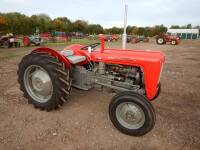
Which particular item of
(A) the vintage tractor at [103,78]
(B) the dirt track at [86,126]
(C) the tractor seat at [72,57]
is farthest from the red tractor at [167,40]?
(C) the tractor seat at [72,57]

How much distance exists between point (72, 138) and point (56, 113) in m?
1.00

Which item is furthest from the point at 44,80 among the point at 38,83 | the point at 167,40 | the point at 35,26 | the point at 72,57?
the point at 35,26

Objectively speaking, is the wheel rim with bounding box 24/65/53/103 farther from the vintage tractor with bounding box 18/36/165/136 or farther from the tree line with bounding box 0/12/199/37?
the tree line with bounding box 0/12/199/37

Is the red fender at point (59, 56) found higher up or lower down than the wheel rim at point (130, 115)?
higher up

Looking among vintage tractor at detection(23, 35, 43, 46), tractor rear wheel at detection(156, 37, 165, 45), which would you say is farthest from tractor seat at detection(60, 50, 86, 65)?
tractor rear wheel at detection(156, 37, 165, 45)

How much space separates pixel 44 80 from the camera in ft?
14.4

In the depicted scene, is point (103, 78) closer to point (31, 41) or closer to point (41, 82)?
point (41, 82)

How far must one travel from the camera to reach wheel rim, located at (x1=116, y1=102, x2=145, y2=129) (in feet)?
11.7

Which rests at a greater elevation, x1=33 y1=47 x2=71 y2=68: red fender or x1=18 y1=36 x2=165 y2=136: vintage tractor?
x1=33 y1=47 x2=71 y2=68: red fender

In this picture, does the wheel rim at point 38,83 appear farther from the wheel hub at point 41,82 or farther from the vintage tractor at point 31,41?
the vintage tractor at point 31,41

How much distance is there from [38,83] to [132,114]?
2136mm

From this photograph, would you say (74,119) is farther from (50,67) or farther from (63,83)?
(50,67)

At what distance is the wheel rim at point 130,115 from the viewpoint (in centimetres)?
356

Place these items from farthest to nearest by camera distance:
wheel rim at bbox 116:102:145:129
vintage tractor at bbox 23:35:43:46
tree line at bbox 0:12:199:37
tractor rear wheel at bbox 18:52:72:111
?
tree line at bbox 0:12:199:37, vintage tractor at bbox 23:35:43:46, tractor rear wheel at bbox 18:52:72:111, wheel rim at bbox 116:102:145:129
